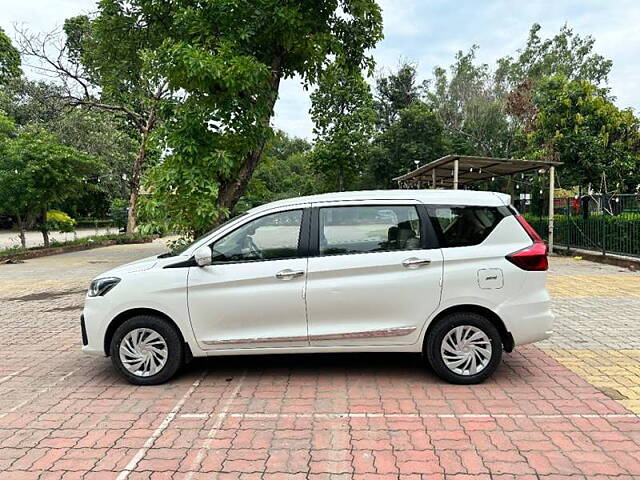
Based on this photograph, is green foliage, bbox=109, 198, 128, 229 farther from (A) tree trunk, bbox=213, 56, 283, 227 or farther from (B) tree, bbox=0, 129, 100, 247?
(A) tree trunk, bbox=213, 56, 283, 227

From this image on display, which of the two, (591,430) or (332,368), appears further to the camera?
(332,368)

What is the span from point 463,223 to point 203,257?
7.76 ft

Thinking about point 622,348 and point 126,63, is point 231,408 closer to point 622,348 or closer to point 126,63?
point 622,348

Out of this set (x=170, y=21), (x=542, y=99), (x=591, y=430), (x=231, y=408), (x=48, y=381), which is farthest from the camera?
(x=542, y=99)

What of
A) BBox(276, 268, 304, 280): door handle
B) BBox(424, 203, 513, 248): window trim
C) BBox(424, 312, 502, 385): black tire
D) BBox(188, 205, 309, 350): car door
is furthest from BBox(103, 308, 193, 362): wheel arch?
BBox(424, 203, 513, 248): window trim

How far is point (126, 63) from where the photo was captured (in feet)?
39.7

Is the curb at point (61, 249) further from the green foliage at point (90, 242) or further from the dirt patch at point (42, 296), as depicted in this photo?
the dirt patch at point (42, 296)

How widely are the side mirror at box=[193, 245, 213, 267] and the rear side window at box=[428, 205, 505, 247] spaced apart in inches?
80.1

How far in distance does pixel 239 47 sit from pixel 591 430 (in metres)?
7.50

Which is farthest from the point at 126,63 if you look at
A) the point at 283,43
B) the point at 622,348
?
the point at 622,348

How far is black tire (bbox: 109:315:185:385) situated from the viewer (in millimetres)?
4617

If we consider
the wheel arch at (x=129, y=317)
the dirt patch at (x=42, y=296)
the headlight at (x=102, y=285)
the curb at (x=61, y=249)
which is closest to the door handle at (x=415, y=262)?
the wheel arch at (x=129, y=317)

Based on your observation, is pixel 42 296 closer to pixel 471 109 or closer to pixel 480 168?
pixel 480 168

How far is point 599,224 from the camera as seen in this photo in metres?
14.7
